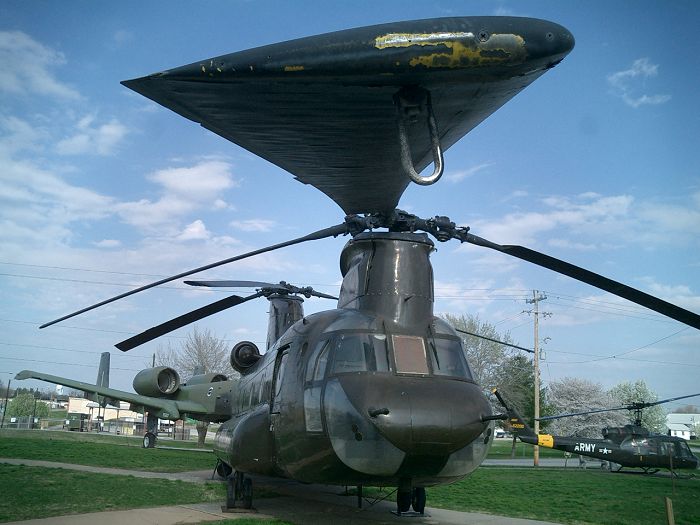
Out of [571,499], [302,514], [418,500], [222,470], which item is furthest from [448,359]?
[222,470]

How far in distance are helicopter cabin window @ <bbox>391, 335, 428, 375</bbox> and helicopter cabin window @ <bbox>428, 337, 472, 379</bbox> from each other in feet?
0.45

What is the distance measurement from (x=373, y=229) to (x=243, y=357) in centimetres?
697

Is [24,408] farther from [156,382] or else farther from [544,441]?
[544,441]

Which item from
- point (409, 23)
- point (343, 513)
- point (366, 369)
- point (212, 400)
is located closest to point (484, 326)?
point (212, 400)

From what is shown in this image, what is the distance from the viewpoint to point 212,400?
20.9 metres

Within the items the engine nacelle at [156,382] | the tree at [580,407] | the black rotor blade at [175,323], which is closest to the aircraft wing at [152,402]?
the engine nacelle at [156,382]

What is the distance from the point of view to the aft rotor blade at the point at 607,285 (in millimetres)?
6641

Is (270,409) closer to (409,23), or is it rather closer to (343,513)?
(343,513)

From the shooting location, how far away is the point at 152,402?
2392 cm

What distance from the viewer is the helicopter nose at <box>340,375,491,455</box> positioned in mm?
6102

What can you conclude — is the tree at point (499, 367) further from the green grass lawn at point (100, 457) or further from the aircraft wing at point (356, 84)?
the aircraft wing at point (356, 84)

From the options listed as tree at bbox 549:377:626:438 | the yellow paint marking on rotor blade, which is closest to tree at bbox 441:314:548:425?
tree at bbox 549:377:626:438

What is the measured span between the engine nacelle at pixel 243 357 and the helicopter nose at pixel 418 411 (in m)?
7.55

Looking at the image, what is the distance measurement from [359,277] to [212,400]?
14607 mm
